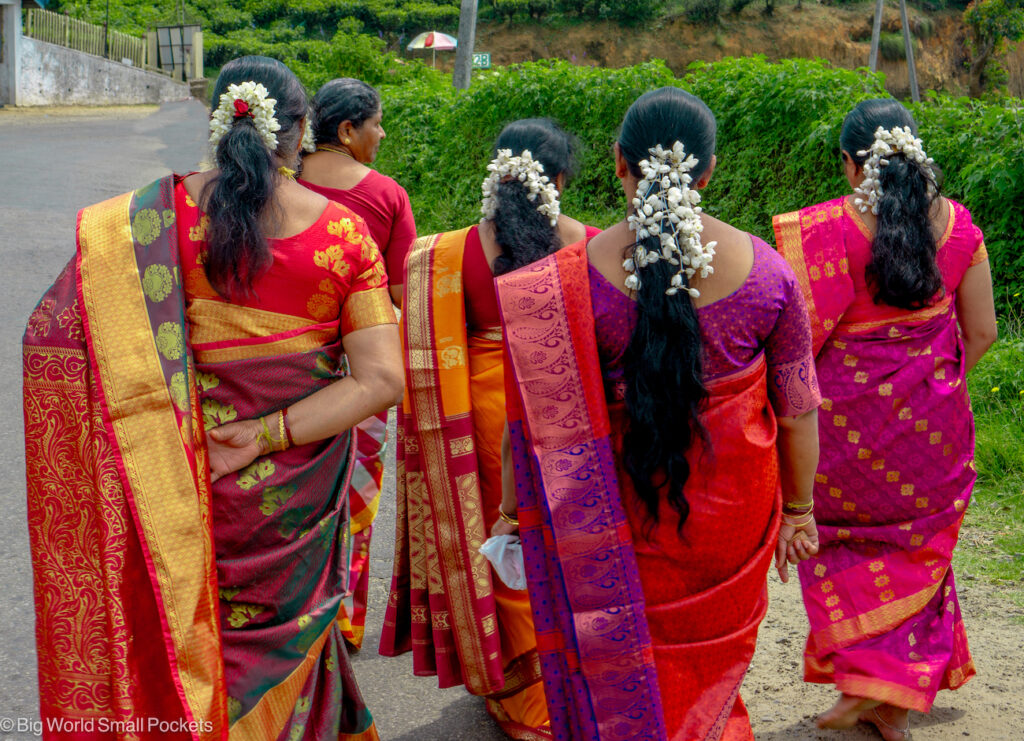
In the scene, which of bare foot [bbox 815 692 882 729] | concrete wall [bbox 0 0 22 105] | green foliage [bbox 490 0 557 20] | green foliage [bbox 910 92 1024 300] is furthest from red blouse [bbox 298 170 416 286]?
green foliage [bbox 490 0 557 20]

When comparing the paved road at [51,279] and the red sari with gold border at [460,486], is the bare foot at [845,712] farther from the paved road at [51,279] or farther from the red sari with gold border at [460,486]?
the paved road at [51,279]

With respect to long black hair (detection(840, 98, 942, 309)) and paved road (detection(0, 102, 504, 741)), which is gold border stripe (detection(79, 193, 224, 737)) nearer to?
paved road (detection(0, 102, 504, 741))

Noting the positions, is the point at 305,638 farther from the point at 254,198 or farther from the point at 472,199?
the point at 472,199

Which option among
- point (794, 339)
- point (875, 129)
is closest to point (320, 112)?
point (875, 129)

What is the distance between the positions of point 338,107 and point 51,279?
611cm

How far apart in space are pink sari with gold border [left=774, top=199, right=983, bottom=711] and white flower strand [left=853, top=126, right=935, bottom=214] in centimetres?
8

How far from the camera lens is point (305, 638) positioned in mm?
2512

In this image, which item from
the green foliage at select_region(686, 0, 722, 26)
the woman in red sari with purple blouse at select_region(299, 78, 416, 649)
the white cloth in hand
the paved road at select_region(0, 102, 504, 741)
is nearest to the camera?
the white cloth in hand

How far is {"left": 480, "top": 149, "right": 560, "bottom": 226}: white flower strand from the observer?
317cm

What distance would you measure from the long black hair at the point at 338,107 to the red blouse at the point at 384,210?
207 millimetres

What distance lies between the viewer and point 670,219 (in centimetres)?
223

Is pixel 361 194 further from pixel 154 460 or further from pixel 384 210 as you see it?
pixel 154 460

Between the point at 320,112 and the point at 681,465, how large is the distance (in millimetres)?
2347

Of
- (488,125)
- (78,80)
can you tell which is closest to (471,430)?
(488,125)
